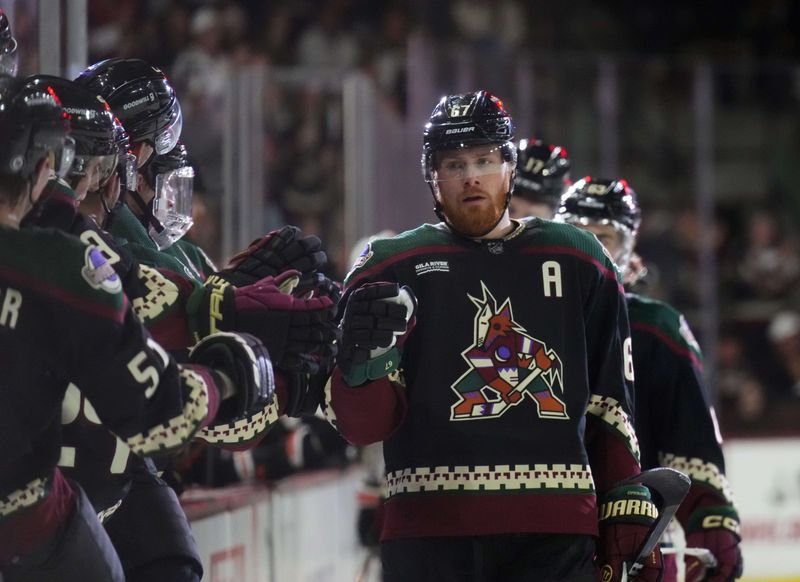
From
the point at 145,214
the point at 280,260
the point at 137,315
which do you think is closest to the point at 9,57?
the point at 145,214

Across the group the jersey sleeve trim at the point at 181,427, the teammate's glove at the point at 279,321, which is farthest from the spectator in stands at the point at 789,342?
the jersey sleeve trim at the point at 181,427

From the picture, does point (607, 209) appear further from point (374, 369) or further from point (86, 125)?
point (86, 125)

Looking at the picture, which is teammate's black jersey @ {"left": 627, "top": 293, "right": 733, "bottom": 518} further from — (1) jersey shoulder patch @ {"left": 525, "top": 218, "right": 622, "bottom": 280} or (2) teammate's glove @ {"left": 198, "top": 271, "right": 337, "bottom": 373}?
(2) teammate's glove @ {"left": 198, "top": 271, "right": 337, "bottom": 373}

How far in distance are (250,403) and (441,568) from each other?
1.72 ft

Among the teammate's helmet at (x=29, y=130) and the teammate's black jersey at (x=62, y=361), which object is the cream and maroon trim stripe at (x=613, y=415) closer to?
the teammate's black jersey at (x=62, y=361)

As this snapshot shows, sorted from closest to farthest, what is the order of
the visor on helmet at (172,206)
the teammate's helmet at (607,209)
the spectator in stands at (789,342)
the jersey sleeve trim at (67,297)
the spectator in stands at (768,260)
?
the jersey sleeve trim at (67,297) < the visor on helmet at (172,206) < the teammate's helmet at (607,209) < the spectator in stands at (789,342) < the spectator in stands at (768,260)

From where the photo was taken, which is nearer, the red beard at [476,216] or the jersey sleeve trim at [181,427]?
the jersey sleeve trim at [181,427]

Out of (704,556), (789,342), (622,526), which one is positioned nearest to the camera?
(622,526)

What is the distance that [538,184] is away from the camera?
4.08 m

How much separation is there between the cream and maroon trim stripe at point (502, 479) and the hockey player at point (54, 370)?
21.7 inches

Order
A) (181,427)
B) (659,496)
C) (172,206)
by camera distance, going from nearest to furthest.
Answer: (181,427) → (659,496) → (172,206)

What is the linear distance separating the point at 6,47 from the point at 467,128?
3.48 ft

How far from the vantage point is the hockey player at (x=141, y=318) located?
8.40 feet

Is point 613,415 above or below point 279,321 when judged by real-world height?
below
